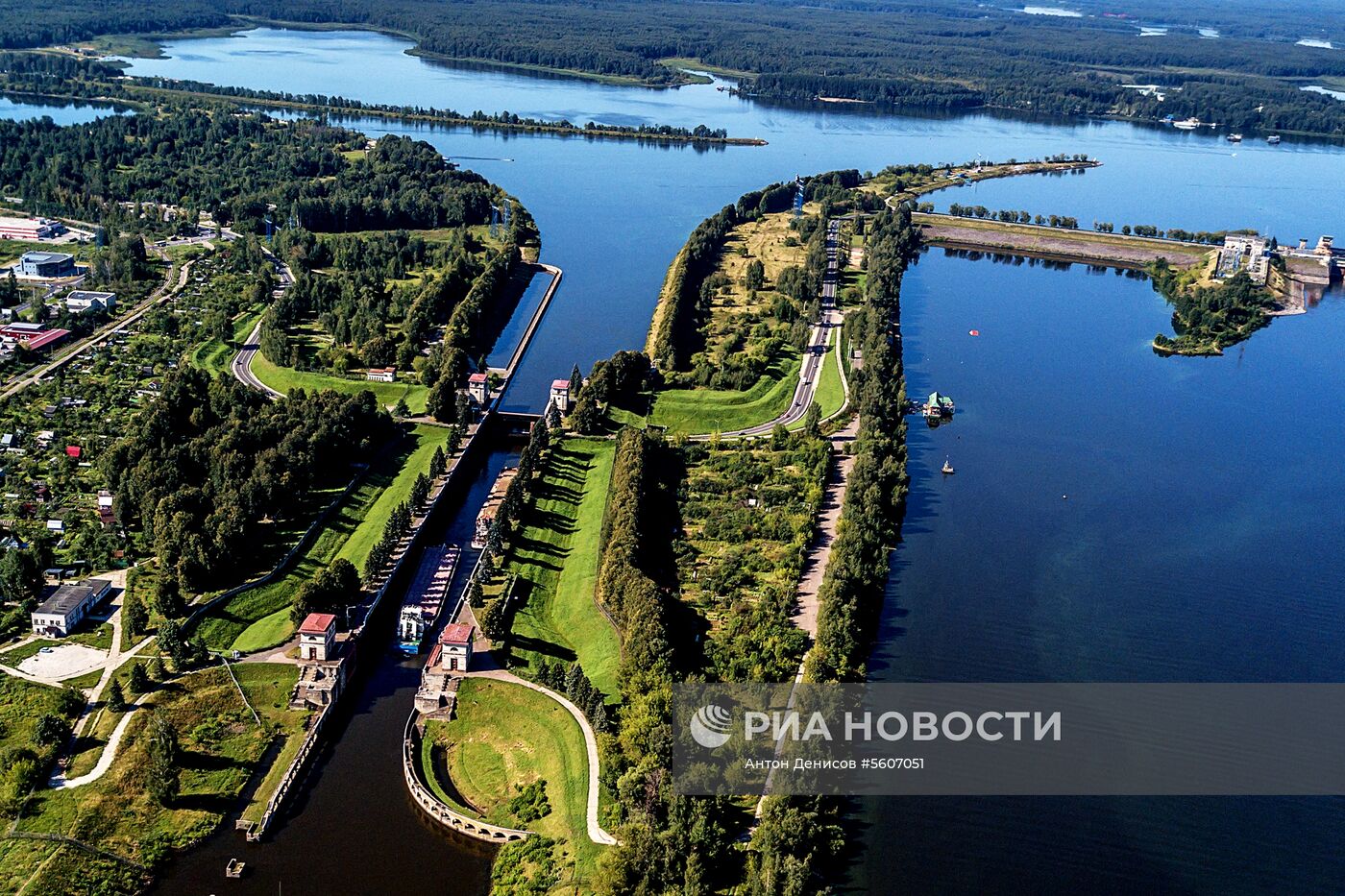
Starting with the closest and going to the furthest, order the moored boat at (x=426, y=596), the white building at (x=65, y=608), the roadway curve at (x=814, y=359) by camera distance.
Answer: the white building at (x=65, y=608) → the moored boat at (x=426, y=596) → the roadway curve at (x=814, y=359)

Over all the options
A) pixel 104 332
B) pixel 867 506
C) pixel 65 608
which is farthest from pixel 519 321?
pixel 65 608

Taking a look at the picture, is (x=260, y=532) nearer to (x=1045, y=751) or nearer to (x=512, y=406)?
(x=512, y=406)

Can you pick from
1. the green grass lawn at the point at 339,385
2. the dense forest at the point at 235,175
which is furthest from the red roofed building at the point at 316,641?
the dense forest at the point at 235,175

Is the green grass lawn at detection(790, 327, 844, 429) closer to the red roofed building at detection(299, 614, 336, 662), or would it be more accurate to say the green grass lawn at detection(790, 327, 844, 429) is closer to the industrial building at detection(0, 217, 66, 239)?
the red roofed building at detection(299, 614, 336, 662)

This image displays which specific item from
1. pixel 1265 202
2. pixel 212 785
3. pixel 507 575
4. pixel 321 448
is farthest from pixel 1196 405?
pixel 1265 202

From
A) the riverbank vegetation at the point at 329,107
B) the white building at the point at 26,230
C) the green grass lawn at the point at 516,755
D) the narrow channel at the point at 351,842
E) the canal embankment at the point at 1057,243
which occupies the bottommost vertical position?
the narrow channel at the point at 351,842

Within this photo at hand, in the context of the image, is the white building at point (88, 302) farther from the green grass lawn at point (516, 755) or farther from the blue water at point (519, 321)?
the green grass lawn at point (516, 755)

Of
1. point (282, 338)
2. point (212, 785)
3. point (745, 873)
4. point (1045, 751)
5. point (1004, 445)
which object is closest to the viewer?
point (745, 873)

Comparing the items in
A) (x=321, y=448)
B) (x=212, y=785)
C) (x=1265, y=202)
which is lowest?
(x=212, y=785)

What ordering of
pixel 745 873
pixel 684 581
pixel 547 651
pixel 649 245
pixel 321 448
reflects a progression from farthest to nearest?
1. pixel 649 245
2. pixel 321 448
3. pixel 684 581
4. pixel 547 651
5. pixel 745 873
